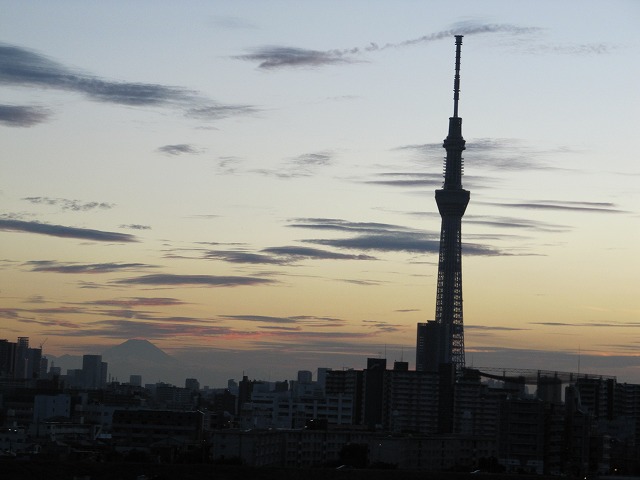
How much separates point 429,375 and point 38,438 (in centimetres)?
5477

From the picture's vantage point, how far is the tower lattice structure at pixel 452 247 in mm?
156750

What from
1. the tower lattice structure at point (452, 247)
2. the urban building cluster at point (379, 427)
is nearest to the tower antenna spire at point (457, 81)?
the tower lattice structure at point (452, 247)

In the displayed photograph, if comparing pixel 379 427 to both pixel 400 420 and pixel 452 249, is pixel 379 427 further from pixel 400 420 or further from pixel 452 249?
pixel 452 249

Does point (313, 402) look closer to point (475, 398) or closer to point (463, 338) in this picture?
point (475, 398)

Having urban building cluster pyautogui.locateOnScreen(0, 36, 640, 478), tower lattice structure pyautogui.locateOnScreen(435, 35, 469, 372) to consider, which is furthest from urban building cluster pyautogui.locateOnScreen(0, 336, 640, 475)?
tower lattice structure pyautogui.locateOnScreen(435, 35, 469, 372)

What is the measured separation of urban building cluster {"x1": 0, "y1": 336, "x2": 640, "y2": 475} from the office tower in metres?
21.9

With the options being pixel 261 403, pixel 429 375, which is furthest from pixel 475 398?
pixel 261 403

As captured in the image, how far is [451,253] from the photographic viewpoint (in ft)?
522

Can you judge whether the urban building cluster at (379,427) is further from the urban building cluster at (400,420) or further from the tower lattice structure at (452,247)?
the tower lattice structure at (452,247)

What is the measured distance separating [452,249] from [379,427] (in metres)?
62.2

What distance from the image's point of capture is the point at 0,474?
4988 centimetres

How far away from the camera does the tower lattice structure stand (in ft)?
514

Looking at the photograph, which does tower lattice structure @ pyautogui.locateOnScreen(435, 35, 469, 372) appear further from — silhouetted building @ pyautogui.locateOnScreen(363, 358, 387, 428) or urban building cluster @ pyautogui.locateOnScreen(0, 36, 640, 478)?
silhouetted building @ pyautogui.locateOnScreen(363, 358, 387, 428)

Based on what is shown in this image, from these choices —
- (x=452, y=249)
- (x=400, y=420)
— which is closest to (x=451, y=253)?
(x=452, y=249)
